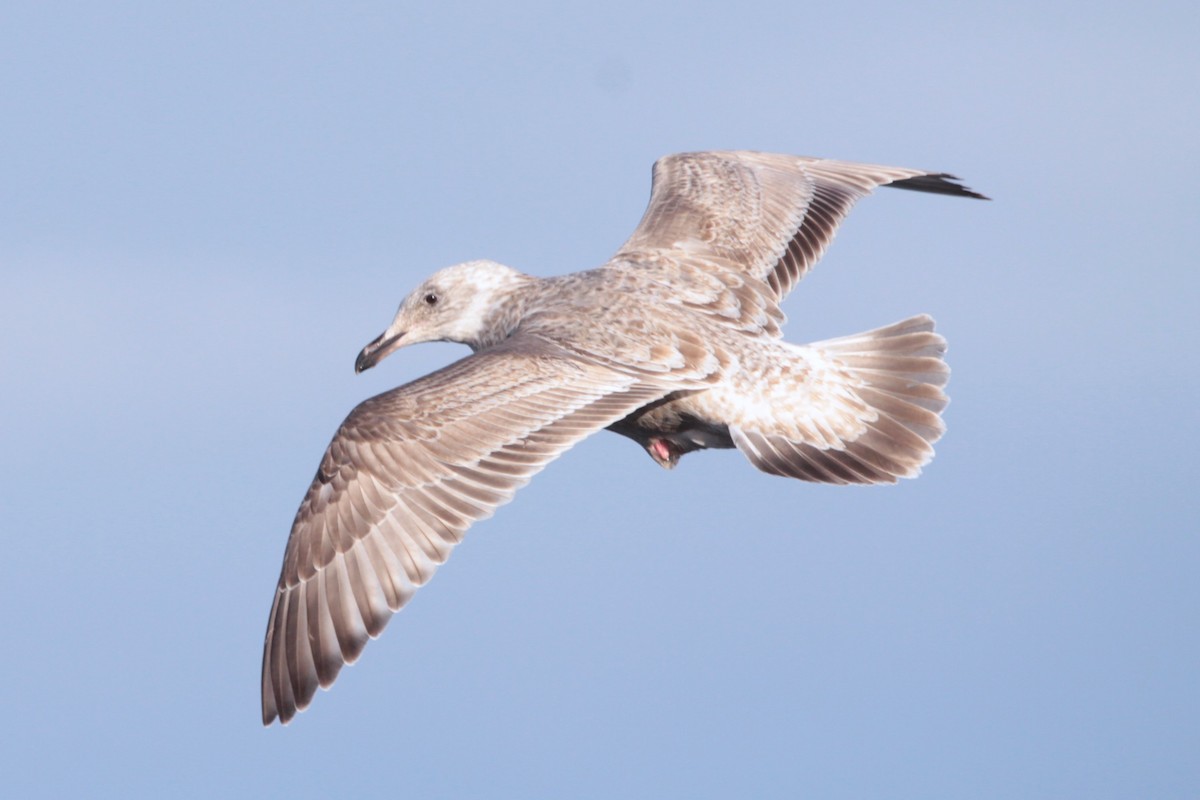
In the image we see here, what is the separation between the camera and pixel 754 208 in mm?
15016

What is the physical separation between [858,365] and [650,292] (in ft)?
4.70

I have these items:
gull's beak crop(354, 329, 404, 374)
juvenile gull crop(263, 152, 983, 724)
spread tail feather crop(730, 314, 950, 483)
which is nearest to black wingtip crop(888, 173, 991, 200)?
juvenile gull crop(263, 152, 983, 724)

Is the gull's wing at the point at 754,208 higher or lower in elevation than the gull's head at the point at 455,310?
higher

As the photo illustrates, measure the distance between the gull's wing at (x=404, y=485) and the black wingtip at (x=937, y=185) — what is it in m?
4.71

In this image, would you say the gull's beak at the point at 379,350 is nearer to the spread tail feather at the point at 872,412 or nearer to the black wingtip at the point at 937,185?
the spread tail feather at the point at 872,412

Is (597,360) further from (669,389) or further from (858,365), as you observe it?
(858,365)

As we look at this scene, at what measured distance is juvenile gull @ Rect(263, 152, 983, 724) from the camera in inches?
459

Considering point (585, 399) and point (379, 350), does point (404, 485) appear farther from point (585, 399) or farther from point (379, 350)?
point (379, 350)

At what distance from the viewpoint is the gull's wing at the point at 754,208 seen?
14.4 meters

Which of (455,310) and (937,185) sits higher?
(937,185)

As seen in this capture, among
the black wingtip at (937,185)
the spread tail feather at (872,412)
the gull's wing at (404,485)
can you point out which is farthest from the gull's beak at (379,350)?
the black wingtip at (937,185)

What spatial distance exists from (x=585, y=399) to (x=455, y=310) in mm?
2146

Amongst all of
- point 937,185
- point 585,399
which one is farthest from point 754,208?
point 585,399

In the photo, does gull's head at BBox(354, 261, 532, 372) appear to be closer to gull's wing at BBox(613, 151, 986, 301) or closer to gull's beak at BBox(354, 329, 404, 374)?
gull's beak at BBox(354, 329, 404, 374)
